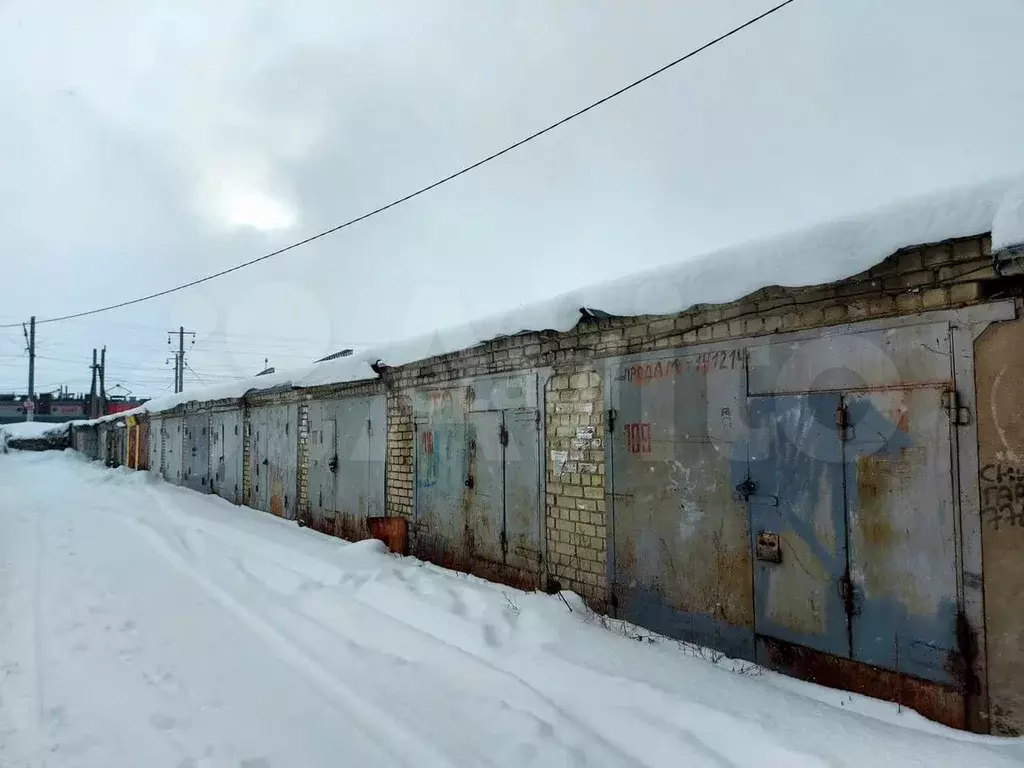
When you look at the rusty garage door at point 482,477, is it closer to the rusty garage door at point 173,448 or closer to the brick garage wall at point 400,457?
the brick garage wall at point 400,457

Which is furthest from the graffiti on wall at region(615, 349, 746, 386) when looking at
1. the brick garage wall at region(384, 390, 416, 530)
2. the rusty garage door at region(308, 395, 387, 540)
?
the rusty garage door at region(308, 395, 387, 540)

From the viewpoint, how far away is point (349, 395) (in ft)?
29.3

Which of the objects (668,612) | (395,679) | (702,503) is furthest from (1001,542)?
(395,679)

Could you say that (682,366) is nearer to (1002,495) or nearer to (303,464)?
(1002,495)

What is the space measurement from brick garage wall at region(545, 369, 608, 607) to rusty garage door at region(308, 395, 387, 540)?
3280 mm

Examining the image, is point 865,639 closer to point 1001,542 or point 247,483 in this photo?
point 1001,542

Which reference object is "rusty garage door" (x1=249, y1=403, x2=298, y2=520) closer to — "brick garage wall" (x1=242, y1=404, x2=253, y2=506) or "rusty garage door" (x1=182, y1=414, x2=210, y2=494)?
"brick garage wall" (x1=242, y1=404, x2=253, y2=506)

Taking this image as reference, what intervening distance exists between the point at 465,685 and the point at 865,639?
235 centimetres

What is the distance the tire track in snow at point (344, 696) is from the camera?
9.74ft

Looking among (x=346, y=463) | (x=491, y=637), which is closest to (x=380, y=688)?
(x=491, y=637)

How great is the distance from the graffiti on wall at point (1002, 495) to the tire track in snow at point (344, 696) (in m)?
2.92

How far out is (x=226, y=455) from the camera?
13805 millimetres

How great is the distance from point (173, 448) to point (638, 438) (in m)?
17.4

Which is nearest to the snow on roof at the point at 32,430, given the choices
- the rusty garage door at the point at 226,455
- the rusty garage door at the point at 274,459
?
the rusty garage door at the point at 226,455
